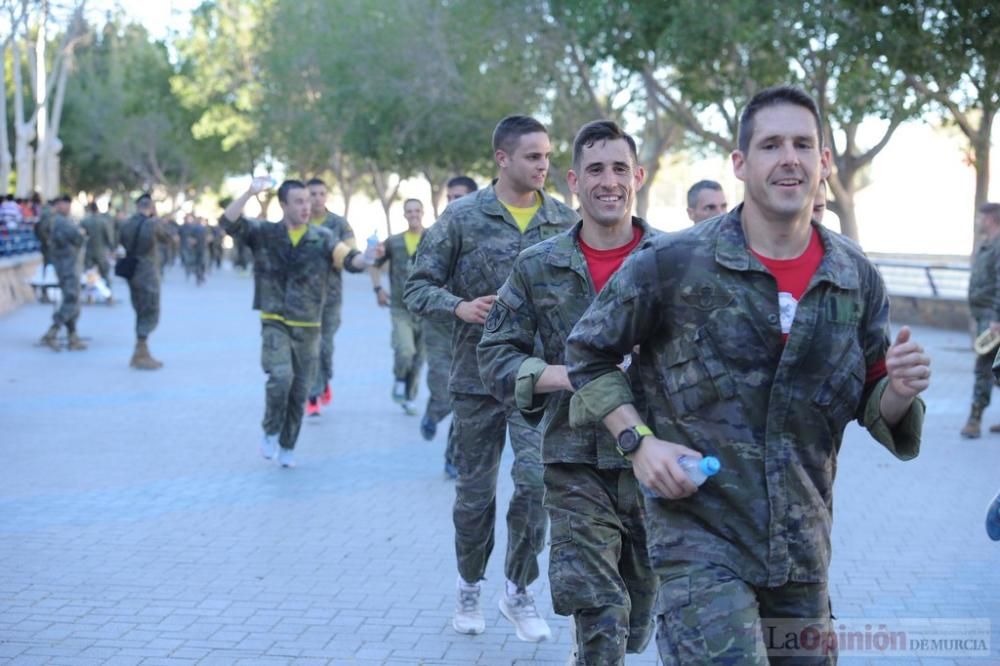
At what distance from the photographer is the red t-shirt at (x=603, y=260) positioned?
464cm

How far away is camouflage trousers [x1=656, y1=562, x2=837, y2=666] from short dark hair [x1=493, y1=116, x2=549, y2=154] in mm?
2802

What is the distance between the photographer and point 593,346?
338 centimetres

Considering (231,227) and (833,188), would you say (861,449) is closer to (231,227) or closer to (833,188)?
(231,227)

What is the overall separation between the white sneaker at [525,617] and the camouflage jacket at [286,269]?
4.15 metres

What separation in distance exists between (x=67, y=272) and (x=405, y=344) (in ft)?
26.7

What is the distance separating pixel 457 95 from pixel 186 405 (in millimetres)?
22843

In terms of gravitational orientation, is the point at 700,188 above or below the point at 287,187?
above

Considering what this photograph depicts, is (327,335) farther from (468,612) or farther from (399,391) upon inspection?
(468,612)

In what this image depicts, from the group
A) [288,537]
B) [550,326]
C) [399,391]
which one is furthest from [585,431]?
[399,391]

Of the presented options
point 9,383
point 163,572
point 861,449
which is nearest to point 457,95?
point 9,383

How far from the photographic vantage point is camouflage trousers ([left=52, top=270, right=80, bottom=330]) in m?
18.3

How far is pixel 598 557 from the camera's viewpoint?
4.41 metres

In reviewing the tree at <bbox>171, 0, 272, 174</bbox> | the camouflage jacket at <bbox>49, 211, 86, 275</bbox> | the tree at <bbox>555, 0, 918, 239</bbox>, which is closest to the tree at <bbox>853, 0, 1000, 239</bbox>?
the tree at <bbox>555, 0, 918, 239</bbox>

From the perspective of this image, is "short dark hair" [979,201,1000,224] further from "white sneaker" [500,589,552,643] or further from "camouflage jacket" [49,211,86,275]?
"camouflage jacket" [49,211,86,275]
